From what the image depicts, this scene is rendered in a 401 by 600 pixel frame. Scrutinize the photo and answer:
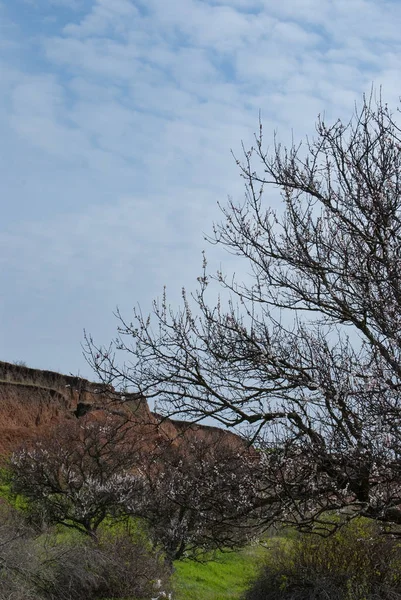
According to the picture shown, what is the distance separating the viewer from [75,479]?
21000 millimetres

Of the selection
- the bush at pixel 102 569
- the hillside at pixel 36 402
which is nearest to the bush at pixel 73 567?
the bush at pixel 102 569

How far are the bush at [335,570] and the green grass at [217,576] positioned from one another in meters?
1.55

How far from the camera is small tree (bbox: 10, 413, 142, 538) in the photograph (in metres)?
20.7

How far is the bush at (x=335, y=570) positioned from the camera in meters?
15.1

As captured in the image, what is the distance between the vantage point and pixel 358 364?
27.2ft

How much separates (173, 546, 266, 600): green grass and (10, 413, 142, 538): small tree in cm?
272

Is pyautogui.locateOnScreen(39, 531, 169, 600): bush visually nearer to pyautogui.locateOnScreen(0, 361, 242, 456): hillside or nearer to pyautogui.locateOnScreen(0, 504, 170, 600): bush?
pyautogui.locateOnScreen(0, 504, 170, 600): bush

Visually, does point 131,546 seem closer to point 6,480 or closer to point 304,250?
point 6,480

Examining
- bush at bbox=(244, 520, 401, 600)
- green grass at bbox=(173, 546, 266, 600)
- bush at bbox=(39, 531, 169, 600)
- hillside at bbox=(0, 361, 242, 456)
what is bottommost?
green grass at bbox=(173, 546, 266, 600)

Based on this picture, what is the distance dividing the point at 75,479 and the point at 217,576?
5.27 m

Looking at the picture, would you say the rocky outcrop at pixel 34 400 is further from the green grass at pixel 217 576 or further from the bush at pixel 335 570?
the bush at pixel 335 570

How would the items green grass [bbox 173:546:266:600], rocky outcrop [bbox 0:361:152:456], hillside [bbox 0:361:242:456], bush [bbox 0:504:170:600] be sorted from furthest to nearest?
rocky outcrop [bbox 0:361:152:456] → hillside [bbox 0:361:242:456] → green grass [bbox 173:546:266:600] → bush [bbox 0:504:170:600]

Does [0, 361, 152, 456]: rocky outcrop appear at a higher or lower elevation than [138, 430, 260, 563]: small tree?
higher

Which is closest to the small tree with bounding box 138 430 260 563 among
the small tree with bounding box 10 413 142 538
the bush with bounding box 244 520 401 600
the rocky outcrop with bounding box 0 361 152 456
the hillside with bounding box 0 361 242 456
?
the small tree with bounding box 10 413 142 538
